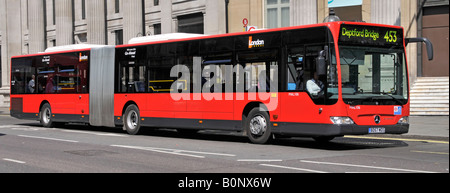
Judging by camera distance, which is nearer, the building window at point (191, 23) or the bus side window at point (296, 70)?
the bus side window at point (296, 70)

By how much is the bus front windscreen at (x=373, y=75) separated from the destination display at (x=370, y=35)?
140 millimetres

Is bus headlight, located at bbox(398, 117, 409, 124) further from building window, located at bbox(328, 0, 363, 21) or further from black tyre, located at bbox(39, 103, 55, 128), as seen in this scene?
black tyre, located at bbox(39, 103, 55, 128)

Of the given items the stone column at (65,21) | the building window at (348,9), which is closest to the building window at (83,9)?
the stone column at (65,21)

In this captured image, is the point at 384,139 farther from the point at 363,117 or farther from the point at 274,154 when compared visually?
the point at 274,154

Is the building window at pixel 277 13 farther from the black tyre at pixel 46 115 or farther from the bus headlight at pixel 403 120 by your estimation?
the bus headlight at pixel 403 120

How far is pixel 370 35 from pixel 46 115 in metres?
13.9

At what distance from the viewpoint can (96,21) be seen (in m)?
42.1

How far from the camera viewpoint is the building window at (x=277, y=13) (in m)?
29.7

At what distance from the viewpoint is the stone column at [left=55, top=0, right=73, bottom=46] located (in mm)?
45094

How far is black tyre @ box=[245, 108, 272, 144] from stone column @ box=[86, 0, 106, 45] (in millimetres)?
27691

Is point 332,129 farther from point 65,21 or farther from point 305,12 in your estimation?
point 65,21

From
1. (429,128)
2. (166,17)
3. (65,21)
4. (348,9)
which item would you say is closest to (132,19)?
(166,17)
